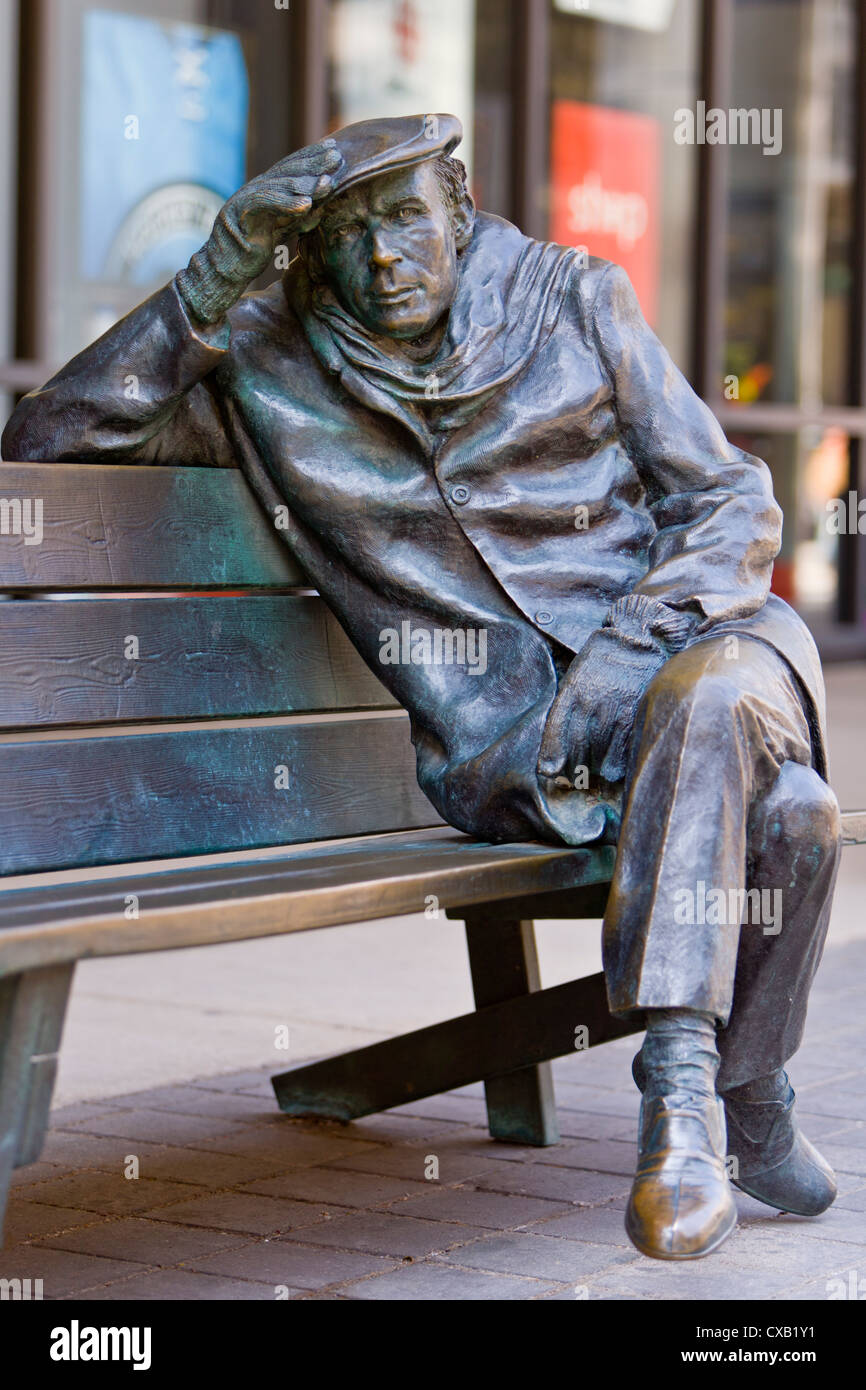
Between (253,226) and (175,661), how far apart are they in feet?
2.30

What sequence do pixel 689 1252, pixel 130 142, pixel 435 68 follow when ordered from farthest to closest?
pixel 435 68 < pixel 130 142 < pixel 689 1252

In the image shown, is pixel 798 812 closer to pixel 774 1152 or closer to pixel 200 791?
pixel 774 1152

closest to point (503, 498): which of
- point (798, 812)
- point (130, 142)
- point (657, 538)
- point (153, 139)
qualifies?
point (657, 538)

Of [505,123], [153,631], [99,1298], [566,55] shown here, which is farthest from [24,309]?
[99,1298]

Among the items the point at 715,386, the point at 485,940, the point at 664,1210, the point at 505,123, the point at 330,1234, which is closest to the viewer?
the point at 664,1210

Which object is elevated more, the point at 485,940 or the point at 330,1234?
the point at 485,940

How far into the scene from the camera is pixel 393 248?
3.40 m

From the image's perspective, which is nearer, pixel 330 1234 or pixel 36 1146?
pixel 36 1146

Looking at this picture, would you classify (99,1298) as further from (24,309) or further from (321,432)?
(24,309)

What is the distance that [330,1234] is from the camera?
3332 mm

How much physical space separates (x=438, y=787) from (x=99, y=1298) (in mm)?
968

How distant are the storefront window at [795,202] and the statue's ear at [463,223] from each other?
9190mm

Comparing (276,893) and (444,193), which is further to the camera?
(444,193)

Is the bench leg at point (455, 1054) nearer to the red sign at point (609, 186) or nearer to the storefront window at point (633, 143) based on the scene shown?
the red sign at point (609, 186)
